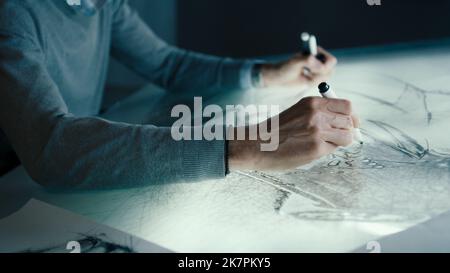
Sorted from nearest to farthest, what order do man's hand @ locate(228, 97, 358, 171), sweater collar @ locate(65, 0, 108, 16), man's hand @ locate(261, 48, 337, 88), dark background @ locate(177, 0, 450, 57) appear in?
man's hand @ locate(228, 97, 358, 171) → sweater collar @ locate(65, 0, 108, 16) → man's hand @ locate(261, 48, 337, 88) → dark background @ locate(177, 0, 450, 57)

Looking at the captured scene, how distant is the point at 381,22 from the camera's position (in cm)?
181

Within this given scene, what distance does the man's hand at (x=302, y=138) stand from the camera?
77 cm

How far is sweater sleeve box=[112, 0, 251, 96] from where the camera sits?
1.37m

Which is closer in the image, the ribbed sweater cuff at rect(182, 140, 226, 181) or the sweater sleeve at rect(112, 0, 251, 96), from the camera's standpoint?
the ribbed sweater cuff at rect(182, 140, 226, 181)

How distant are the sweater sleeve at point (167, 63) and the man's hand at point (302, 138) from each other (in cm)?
58

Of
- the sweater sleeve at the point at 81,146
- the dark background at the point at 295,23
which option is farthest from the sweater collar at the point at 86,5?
the dark background at the point at 295,23

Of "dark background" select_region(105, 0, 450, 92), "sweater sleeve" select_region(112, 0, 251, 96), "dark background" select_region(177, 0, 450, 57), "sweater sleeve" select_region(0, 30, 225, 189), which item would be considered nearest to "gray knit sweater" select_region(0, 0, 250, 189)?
"sweater sleeve" select_region(0, 30, 225, 189)

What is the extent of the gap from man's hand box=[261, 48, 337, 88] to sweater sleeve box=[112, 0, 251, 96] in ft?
0.20

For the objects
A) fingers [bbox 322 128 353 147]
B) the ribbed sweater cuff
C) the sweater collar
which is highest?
the sweater collar

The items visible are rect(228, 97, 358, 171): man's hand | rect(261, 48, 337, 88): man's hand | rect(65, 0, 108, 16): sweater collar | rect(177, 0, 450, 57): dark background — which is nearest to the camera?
rect(228, 97, 358, 171): man's hand

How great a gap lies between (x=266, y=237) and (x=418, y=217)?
8.0 inches

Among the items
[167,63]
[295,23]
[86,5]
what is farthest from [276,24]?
[86,5]

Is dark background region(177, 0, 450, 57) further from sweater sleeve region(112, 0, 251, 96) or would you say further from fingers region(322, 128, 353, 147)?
fingers region(322, 128, 353, 147)

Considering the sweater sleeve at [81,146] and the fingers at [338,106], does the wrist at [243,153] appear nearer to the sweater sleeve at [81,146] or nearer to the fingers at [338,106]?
the sweater sleeve at [81,146]
